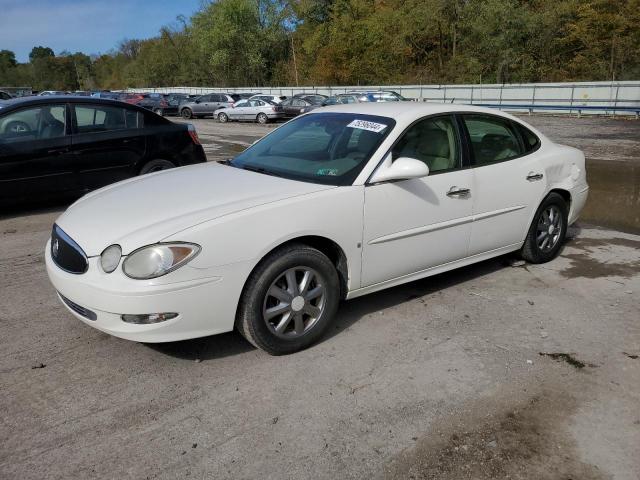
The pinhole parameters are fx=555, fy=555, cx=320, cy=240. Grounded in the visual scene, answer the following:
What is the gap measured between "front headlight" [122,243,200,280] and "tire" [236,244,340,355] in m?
0.45

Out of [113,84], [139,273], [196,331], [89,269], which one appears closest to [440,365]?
[196,331]

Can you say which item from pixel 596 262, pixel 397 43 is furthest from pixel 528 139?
pixel 397 43

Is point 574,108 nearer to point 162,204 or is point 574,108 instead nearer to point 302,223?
point 302,223

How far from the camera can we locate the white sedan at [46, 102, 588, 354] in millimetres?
3154

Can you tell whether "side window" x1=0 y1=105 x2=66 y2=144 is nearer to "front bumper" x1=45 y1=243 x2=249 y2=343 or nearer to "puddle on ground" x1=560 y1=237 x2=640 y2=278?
"front bumper" x1=45 y1=243 x2=249 y2=343

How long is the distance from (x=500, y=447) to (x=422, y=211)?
184cm

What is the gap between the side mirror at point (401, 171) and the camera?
12.3ft

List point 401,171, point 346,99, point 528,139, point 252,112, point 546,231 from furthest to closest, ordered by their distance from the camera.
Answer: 1. point 252,112
2. point 346,99
3. point 546,231
4. point 528,139
5. point 401,171

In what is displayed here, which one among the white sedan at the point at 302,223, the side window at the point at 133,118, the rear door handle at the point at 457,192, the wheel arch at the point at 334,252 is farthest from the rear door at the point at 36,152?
the rear door handle at the point at 457,192

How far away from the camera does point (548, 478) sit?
2.50 metres

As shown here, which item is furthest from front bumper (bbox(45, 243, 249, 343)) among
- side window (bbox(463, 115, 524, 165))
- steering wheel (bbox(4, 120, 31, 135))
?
steering wheel (bbox(4, 120, 31, 135))

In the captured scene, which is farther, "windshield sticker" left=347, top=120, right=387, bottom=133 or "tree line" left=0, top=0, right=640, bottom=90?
"tree line" left=0, top=0, right=640, bottom=90

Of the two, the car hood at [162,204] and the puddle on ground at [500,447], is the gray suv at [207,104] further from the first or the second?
the puddle on ground at [500,447]

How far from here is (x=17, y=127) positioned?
23.0ft
